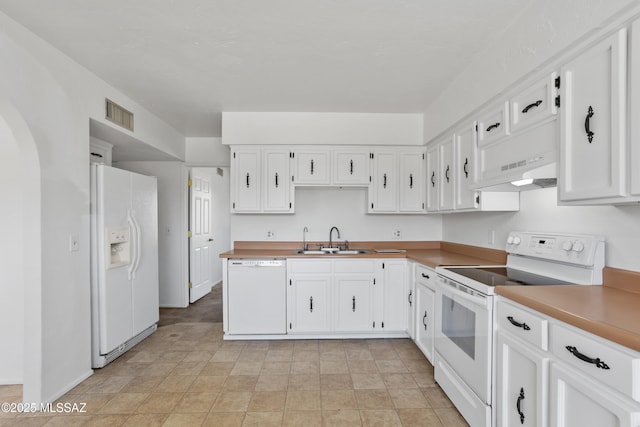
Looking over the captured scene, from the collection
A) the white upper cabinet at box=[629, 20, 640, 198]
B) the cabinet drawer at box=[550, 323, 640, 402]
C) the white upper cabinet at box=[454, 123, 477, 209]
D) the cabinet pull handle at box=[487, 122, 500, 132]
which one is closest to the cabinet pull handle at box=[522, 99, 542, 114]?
the cabinet pull handle at box=[487, 122, 500, 132]

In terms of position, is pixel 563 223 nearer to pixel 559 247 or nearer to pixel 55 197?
pixel 559 247

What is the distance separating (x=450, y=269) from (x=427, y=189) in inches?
58.8

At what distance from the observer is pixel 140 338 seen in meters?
3.43

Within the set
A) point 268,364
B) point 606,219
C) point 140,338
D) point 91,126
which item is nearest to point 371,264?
point 268,364

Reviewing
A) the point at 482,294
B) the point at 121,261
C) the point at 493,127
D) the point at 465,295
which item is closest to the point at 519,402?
the point at 482,294

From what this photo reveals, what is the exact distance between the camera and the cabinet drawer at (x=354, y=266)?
3432 mm

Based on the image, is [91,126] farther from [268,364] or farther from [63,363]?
[268,364]

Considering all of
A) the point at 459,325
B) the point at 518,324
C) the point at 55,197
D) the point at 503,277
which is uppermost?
the point at 55,197

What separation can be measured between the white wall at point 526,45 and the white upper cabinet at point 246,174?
2.11m

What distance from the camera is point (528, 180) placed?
1.88m

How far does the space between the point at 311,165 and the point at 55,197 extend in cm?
232

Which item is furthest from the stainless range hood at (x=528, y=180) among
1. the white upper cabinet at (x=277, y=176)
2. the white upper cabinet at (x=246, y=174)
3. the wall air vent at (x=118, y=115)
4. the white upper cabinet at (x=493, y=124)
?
the wall air vent at (x=118, y=115)

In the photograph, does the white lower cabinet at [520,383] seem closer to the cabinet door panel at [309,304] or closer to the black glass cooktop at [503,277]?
the black glass cooktop at [503,277]

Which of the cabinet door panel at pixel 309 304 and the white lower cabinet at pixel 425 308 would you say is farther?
the cabinet door panel at pixel 309 304
